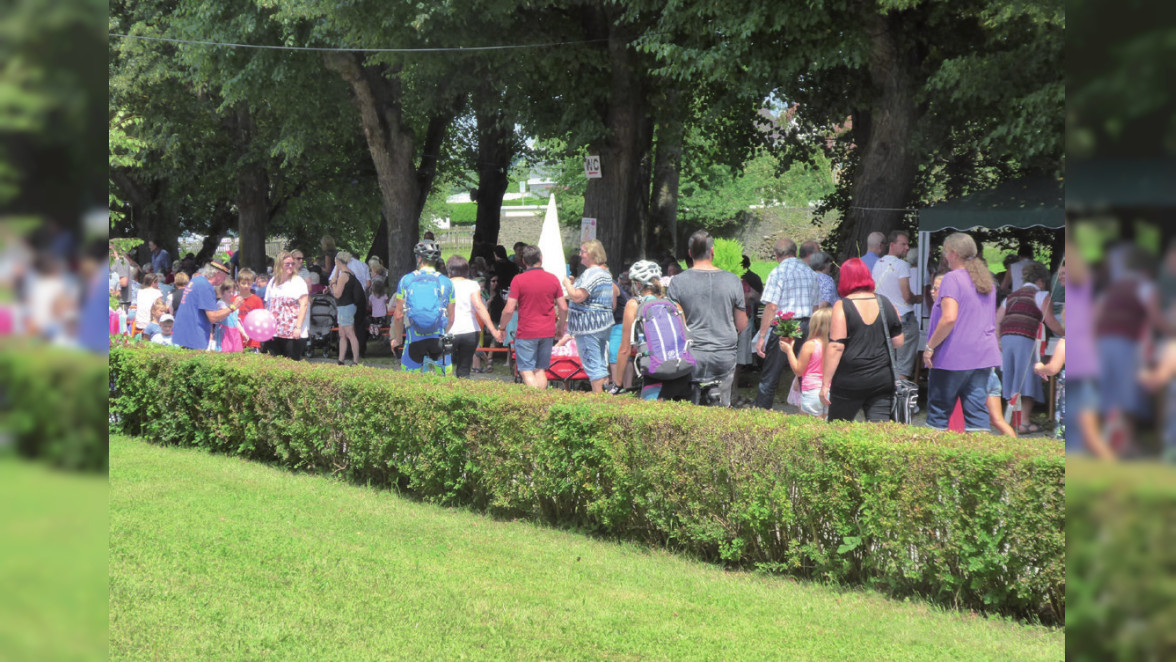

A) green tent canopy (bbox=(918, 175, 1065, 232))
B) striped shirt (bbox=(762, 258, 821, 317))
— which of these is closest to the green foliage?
green tent canopy (bbox=(918, 175, 1065, 232))

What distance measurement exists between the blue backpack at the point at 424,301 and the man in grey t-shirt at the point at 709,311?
9.71ft

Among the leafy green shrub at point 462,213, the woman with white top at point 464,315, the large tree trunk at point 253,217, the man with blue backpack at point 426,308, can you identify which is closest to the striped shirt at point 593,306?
the woman with white top at point 464,315

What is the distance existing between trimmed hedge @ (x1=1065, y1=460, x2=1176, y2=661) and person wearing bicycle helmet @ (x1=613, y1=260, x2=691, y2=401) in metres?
7.22

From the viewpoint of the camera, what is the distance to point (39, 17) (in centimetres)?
103

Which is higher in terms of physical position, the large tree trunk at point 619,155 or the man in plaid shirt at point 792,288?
the large tree trunk at point 619,155

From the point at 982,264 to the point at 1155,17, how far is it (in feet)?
25.3

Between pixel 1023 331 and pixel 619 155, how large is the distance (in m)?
8.96

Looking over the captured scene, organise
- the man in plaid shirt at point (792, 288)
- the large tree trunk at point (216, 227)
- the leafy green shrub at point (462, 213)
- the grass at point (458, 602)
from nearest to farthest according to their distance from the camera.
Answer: the grass at point (458, 602) < the man in plaid shirt at point (792, 288) < the large tree trunk at point (216, 227) < the leafy green shrub at point (462, 213)

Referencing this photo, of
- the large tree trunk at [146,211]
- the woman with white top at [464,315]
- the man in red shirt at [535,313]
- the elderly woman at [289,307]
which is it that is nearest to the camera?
the man in red shirt at [535,313]

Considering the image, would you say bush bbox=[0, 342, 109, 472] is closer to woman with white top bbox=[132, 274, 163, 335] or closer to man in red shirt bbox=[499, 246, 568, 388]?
man in red shirt bbox=[499, 246, 568, 388]

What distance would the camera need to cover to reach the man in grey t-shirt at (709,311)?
8727 millimetres

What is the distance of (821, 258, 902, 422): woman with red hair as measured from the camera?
302 inches

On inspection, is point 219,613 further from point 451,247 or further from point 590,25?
point 451,247

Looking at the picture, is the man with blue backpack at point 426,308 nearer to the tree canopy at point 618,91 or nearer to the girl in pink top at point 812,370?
the girl in pink top at point 812,370
